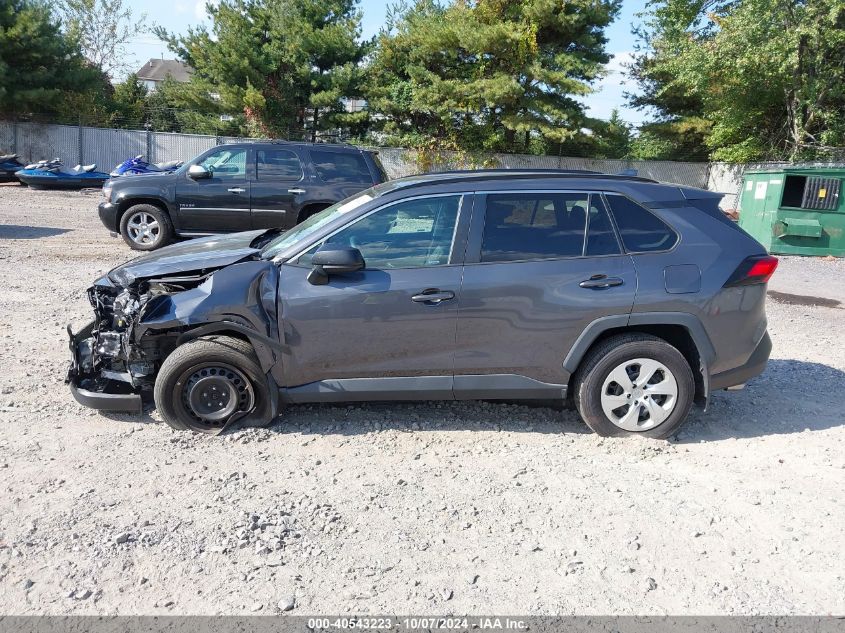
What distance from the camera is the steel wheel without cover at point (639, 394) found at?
4.34 metres

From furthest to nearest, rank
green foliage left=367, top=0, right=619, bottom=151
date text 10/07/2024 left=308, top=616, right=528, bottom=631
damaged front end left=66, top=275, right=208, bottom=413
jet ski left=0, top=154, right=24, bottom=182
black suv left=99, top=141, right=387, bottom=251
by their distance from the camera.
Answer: green foliage left=367, top=0, right=619, bottom=151
jet ski left=0, top=154, right=24, bottom=182
black suv left=99, top=141, right=387, bottom=251
damaged front end left=66, top=275, right=208, bottom=413
date text 10/07/2024 left=308, top=616, right=528, bottom=631

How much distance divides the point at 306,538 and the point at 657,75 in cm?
2908

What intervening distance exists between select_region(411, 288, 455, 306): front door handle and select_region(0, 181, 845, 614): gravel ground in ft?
3.17

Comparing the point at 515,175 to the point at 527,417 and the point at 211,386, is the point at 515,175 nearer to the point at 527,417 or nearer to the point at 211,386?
the point at 527,417

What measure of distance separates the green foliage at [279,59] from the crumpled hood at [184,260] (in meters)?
23.2

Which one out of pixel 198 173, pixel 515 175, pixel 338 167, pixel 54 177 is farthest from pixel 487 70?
pixel 515 175

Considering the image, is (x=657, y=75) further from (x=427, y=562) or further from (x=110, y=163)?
(x=427, y=562)

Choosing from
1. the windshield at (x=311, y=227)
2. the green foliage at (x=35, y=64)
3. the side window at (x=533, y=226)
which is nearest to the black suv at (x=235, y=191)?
the windshield at (x=311, y=227)

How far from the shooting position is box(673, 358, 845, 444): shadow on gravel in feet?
15.5

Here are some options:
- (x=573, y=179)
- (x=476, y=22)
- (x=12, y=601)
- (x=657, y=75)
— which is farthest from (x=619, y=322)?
(x=657, y=75)

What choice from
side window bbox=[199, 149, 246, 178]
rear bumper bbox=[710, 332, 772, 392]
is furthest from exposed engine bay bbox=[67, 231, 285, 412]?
side window bbox=[199, 149, 246, 178]

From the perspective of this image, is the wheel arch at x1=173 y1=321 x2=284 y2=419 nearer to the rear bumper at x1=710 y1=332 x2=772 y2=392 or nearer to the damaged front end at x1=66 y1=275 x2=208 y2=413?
the damaged front end at x1=66 y1=275 x2=208 y2=413

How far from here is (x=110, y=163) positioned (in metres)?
27.5

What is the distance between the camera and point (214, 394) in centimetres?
431
